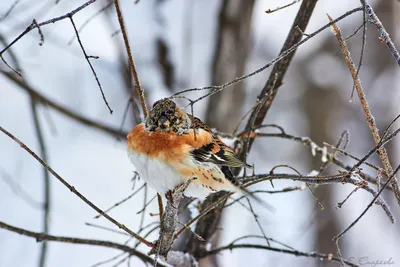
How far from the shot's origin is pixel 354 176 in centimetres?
229

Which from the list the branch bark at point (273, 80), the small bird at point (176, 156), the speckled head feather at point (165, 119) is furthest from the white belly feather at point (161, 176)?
the branch bark at point (273, 80)

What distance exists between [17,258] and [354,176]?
3.20m

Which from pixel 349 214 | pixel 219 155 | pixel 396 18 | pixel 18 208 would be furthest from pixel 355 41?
pixel 219 155

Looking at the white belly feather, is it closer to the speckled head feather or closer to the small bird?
the small bird

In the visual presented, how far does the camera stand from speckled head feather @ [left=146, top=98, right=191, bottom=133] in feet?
8.59

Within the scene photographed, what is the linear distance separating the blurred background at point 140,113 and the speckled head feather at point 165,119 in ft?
2.75

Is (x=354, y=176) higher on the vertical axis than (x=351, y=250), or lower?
lower

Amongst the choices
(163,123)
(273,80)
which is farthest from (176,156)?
(273,80)

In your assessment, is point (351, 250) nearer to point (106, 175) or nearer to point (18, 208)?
point (106, 175)

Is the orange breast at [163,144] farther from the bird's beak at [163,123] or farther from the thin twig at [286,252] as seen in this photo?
the thin twig at [286,252]

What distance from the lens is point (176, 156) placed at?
98.3 inches

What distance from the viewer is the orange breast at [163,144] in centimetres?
250

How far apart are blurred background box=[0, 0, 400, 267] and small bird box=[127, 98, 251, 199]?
866 millimetres

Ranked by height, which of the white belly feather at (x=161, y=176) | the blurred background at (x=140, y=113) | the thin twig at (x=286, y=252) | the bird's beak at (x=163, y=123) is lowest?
the thin twig at (x=286, y=252)
